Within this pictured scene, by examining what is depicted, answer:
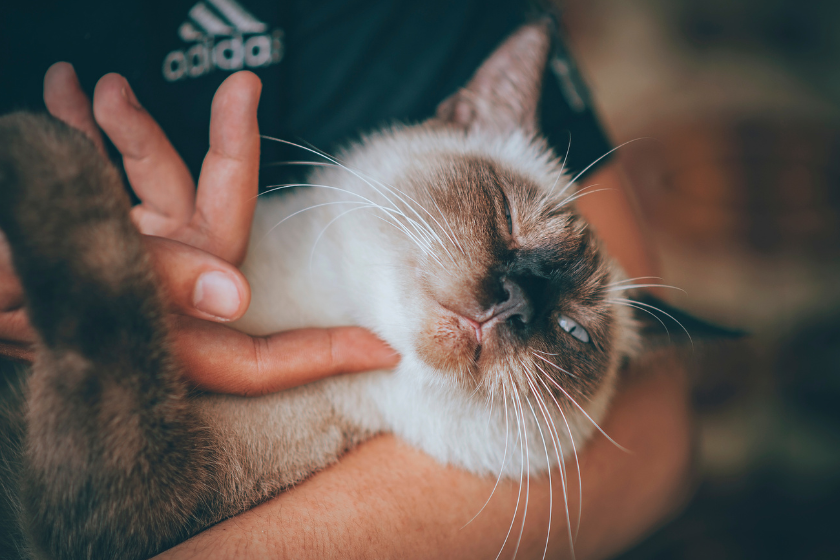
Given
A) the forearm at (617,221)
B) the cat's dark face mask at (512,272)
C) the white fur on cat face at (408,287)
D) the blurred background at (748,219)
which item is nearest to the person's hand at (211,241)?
the white fur on cat face at (408,287)

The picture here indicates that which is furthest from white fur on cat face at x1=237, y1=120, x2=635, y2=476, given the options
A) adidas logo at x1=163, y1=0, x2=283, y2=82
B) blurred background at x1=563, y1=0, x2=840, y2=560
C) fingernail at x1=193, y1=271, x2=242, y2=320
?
blurred background at x1=563, y1=0, x2=840, y2=560

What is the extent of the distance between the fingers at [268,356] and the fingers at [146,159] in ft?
1.14

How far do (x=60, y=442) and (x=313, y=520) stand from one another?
480 millimetres

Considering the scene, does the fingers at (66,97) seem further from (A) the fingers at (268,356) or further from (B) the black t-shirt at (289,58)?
(A) the fingers at (268,356)

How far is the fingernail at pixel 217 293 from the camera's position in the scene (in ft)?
2.50

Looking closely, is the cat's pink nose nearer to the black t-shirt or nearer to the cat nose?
the cat nose

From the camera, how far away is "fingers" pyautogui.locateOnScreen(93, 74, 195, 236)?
2.99 ft

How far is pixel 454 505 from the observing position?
3.45ft

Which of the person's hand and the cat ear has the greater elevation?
the cat ear

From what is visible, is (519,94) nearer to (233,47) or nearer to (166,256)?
(233,47)

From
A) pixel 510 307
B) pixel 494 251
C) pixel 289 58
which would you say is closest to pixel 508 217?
pixel 494 251

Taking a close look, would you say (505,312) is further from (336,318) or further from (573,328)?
(336,318)

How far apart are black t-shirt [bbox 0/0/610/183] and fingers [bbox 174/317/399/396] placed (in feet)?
1.88

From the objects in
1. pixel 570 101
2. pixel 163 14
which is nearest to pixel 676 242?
pixel 570 101
